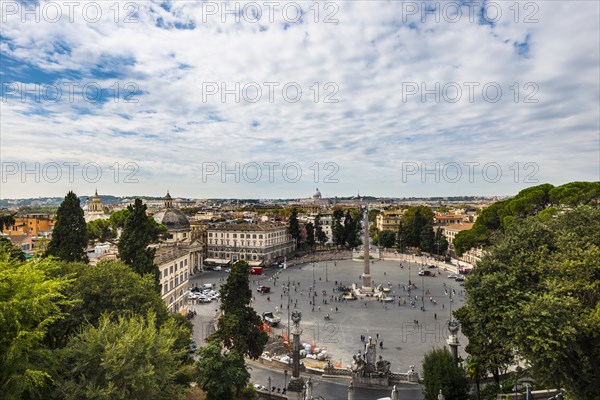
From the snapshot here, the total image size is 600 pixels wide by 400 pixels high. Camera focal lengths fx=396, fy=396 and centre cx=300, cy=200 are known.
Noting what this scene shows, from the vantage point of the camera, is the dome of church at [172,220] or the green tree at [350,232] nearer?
the dome of church at [172,220]

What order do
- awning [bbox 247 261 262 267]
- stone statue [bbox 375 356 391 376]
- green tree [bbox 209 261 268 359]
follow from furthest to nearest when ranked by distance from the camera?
1. awning [bbox 247 261 262 267]
2. stone statue [bbox 375 356 391 376]
3. green tree [bbox 209 261 268 359]

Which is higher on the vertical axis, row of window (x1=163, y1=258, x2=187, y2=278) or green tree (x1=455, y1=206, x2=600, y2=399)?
green tree (x1=455, y1=206, x2=600, y2=399)

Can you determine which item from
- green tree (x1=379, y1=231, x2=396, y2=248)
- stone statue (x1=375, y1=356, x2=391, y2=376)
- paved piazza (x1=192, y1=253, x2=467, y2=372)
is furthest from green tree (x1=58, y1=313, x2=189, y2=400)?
green tree (x1=379, y1=231, x2=396, y2=248)

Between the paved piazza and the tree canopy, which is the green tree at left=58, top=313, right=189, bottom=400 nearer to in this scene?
the paved piazza

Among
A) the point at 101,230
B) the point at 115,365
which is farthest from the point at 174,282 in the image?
the point at 101,230

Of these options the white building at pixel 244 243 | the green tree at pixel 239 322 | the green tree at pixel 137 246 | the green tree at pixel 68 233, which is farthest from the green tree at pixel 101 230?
the green tree at pixel 239 322

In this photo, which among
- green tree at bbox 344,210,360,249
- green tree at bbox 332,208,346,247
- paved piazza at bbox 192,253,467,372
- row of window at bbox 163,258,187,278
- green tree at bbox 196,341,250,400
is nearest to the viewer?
green tree at bbox 196,341,250,400

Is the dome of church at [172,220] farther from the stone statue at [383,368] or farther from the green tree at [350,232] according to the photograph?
the stone statue at [383,368]
